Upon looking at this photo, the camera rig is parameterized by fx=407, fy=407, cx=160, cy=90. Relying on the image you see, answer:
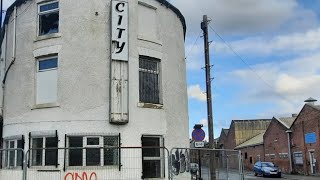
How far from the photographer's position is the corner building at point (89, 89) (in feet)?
48.9

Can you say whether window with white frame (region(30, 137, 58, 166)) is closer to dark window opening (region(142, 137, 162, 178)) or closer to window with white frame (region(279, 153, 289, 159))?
dark window opening (region(142, 137, 162, 178))

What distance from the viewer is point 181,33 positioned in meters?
18.9

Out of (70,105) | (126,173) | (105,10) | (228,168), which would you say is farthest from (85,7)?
(228,168)

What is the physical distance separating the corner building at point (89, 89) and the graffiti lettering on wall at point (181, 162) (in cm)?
46

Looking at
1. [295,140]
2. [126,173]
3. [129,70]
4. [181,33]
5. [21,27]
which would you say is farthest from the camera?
[295,140]

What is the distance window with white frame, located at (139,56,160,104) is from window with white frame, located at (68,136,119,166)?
90.4 inches

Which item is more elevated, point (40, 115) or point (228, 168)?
point (40, 115)

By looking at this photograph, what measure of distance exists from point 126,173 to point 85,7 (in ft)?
21.4

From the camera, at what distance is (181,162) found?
16.1 m

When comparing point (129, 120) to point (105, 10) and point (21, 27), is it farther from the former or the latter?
point (21, 27)

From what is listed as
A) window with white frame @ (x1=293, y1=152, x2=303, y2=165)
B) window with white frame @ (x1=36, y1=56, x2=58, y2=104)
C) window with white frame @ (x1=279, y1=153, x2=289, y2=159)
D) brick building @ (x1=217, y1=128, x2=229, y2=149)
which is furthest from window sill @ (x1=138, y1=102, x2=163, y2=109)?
brick building @ (x1=217, y1=128, x2=229, y2=149)

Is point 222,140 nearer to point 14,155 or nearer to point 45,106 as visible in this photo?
point 14,155

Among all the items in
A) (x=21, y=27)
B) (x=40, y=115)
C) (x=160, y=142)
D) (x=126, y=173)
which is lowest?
(x=126, y=173)

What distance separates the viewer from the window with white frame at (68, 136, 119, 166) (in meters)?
14.6
